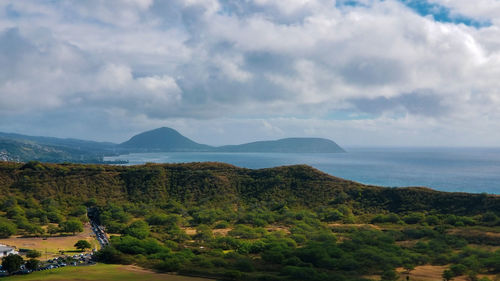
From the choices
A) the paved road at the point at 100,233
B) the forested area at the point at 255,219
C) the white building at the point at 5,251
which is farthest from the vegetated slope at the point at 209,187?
the white building at the point at 5,251

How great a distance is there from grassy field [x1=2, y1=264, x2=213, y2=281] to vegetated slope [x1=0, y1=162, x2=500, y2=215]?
122 feet

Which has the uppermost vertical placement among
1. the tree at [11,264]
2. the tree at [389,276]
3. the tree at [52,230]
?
the tree at [389,276]

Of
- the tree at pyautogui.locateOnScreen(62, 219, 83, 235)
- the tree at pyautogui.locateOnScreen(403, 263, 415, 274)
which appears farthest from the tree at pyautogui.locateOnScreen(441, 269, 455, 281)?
the tree at pyautogui.locateOnScreen(62, 219, 83, 235)

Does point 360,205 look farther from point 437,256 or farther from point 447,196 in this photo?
point 437,256

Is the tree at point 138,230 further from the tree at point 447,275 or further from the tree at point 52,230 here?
the tree at point 447,275

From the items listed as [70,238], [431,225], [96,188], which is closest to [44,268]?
[70,238]

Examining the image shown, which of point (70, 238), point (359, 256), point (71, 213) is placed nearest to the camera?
point (359, 256)

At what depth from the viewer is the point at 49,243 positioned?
1804 inches

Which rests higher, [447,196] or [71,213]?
[447,196]

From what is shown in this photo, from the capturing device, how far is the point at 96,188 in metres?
75.5

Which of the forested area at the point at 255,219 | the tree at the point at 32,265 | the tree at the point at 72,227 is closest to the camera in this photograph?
the tree at the point at 32,265

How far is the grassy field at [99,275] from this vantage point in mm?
31188

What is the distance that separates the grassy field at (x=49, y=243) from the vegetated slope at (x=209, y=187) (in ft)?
73.2

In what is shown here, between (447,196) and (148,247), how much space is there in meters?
50.6
